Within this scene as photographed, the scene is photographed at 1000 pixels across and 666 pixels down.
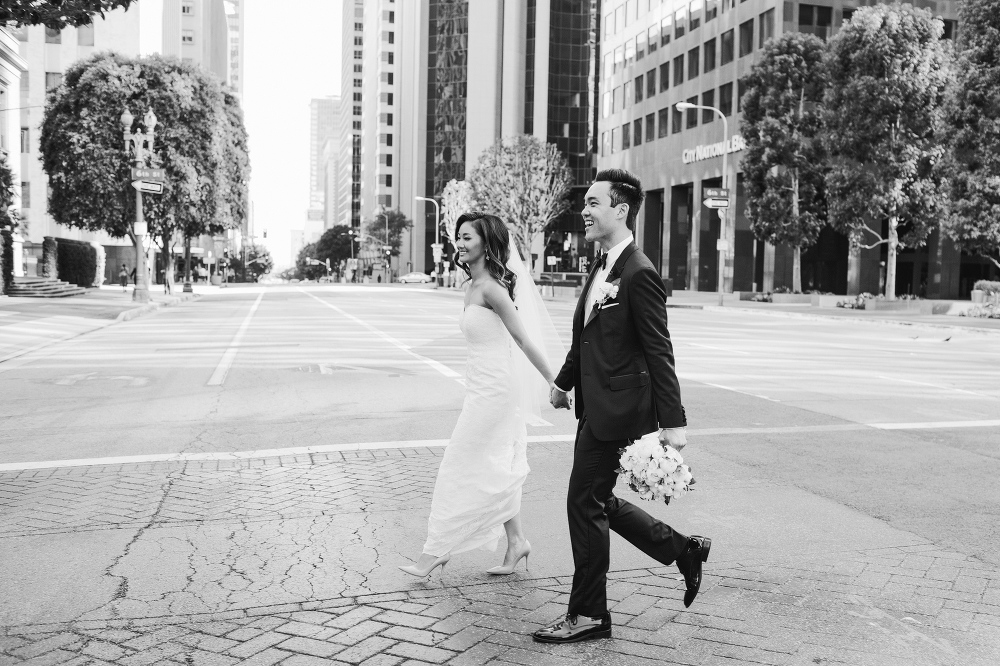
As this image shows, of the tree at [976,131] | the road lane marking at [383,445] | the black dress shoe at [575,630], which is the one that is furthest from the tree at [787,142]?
the black dress shoe at [575,630]

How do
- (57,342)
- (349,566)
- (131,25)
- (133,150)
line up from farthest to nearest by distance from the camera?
(131,25)
(133,150)
(57,342)
(349,566)

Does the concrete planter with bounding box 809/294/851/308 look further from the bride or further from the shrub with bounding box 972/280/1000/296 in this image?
the bride

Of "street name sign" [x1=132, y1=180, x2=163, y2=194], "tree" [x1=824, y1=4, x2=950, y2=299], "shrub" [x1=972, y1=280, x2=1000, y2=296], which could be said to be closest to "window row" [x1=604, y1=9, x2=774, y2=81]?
"tree" [x1=824, y1=4, x2=950, y2=299]

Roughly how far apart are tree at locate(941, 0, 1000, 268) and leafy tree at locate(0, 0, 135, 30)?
30.5 m

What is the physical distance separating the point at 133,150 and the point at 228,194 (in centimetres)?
631

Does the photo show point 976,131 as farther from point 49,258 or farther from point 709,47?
point 49,258

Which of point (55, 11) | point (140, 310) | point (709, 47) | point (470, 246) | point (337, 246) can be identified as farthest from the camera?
point (337, 246)

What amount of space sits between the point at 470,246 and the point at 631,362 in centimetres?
128

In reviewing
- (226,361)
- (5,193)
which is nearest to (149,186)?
(5,193)

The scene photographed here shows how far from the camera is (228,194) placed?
45.7m

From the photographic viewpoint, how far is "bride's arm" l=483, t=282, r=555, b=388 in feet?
15.9

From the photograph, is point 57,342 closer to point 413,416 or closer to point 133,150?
point 413,416

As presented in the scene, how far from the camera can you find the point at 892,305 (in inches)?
1534

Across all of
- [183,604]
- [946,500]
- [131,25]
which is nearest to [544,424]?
[946,500]
